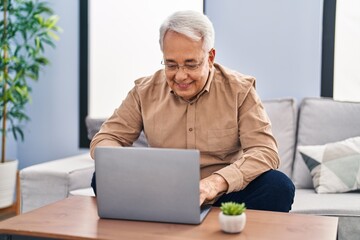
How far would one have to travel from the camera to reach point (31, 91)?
3537 mm

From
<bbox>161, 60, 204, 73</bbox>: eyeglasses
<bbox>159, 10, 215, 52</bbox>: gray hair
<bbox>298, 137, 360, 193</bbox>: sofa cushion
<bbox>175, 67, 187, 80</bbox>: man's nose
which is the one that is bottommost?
<bbox>298, 137, 360, 193</bbox>: sofa cushion

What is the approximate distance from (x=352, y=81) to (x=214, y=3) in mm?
927

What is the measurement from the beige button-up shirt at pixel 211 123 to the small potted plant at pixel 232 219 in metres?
0.46

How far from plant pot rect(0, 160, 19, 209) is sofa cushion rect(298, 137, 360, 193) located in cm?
189

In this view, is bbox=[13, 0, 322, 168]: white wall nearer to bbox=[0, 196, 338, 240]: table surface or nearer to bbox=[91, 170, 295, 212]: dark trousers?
bbox=[91, 170, 295, 212]: dark trousers

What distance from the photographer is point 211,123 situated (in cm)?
181

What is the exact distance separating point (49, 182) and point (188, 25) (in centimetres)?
122

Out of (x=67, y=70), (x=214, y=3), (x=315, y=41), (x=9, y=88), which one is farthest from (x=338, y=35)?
(x=9, y=88)

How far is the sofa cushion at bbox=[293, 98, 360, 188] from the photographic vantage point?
2559mm

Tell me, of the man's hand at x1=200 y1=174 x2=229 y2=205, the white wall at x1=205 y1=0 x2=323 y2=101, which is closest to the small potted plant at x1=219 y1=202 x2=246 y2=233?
the man's hand at x1=200 y1=174 x2=229 y2=205

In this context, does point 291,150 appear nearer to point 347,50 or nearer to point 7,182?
point 347,50

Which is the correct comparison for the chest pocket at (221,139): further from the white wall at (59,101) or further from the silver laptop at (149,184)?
the white wall at (59,101)

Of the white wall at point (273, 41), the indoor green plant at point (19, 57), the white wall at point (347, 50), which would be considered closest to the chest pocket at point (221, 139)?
the white wall at point (273, 41)

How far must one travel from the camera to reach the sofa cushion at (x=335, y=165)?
236 cm
